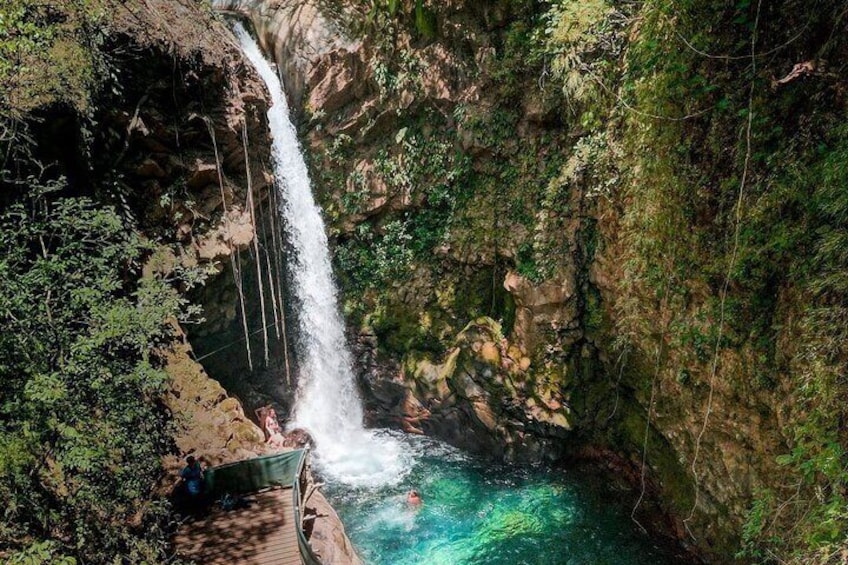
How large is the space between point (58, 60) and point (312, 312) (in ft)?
25.6

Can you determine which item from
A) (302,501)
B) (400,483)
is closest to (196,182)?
(302,501)

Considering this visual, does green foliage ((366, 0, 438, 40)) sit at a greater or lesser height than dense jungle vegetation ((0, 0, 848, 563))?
greater

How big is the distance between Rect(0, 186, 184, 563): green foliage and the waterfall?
6.93m

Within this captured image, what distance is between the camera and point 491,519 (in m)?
9.79

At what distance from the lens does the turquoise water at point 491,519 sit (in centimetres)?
878

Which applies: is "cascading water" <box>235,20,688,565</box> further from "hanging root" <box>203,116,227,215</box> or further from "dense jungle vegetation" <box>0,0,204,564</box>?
"dense jungle vegetation" <box>0,0,204,564</box>

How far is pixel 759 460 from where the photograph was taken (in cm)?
627

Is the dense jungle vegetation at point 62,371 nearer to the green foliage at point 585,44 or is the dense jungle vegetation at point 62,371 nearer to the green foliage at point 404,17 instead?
the green foliage at point 404,17

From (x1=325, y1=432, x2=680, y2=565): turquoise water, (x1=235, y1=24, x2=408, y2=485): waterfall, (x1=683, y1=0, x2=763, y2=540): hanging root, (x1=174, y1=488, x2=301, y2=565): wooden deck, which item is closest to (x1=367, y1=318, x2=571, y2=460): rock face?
(x1=325, y1=432, x2=680, y2=565): turquoise water

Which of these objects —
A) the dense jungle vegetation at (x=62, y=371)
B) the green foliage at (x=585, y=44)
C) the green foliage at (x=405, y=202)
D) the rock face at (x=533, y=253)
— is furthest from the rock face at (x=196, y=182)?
the green foliage at (x=585, y=44)

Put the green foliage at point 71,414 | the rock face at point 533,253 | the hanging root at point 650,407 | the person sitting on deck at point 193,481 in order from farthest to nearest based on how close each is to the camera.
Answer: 1. the hanging root at point 650,407
2. the person sitting on deck at point 193,481
3. the rock face at point 533,253
4. the green foliage at point 71,414

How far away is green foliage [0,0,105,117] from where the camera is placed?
6.84 m

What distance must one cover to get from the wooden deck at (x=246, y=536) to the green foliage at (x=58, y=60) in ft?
20.5

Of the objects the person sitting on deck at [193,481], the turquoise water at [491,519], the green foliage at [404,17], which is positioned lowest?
the turquoise water at [491,519]
